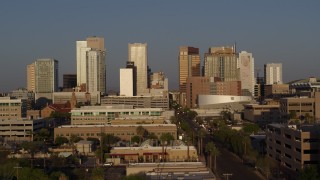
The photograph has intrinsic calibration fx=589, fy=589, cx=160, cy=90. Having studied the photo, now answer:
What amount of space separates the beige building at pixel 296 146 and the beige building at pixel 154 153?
2413mm

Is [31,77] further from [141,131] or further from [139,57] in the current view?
[141,131]

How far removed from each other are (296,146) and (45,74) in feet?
160

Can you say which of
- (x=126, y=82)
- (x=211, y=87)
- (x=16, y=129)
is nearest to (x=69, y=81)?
(x=126, y=82)

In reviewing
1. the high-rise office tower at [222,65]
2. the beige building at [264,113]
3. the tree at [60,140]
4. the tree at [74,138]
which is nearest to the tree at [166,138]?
the tree at [74,138]

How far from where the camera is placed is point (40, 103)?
53.6 m

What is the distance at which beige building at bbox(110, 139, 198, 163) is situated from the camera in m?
17.2

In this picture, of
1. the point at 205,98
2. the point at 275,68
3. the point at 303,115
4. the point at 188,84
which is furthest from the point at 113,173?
the point at 275,68

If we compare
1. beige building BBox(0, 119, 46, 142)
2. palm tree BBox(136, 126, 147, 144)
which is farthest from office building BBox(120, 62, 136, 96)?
palm tree BBox(136, 126, 147, 144)

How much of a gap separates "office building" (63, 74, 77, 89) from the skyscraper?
373 centimetres

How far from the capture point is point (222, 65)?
194 feet

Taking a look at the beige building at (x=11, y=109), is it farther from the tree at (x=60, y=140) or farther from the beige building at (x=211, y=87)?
the beige building at (x=211, y=87)

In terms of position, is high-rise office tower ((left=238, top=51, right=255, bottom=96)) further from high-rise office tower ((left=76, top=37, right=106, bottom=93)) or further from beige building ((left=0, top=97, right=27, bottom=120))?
beige building ((left=0, top=97, right=27, bottom=120))

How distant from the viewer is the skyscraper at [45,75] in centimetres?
6091

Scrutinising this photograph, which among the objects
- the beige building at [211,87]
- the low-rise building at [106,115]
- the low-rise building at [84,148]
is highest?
the beige building at [211,87]
